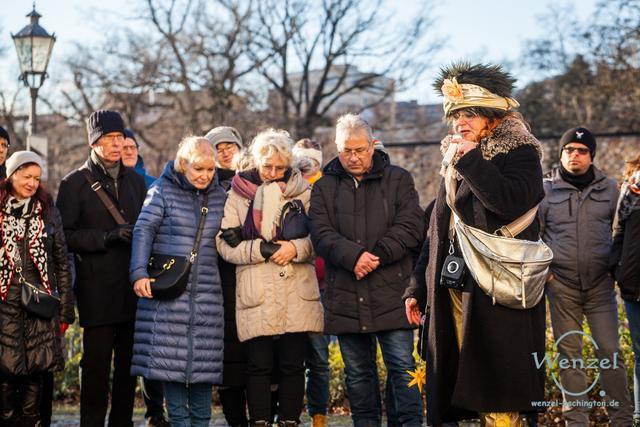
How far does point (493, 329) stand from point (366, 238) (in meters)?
1.96

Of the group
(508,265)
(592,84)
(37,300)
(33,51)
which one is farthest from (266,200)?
(592,84)

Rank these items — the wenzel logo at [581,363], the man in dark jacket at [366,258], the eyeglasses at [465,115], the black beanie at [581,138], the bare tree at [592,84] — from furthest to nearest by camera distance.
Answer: the bare tree at [592,84] < the black beanie at [581,138] < the wenzel logo at [581,363] < the man in dark jacket at [366,258] < the eyeglasses at [465,115]

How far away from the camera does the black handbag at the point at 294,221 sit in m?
6.89

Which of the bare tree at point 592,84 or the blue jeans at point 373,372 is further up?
the bare tree at point 592,84

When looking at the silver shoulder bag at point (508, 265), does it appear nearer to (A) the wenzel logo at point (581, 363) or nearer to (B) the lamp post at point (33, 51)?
(A) the wenzel logo at point (581, 363)

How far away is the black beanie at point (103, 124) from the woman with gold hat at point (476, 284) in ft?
10.0

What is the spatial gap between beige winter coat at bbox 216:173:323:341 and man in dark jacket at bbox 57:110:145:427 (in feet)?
2.91

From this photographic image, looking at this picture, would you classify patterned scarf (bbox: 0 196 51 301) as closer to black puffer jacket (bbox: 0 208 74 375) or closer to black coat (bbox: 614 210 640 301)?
black puffer jacket (bbox: 0 208 74 375)

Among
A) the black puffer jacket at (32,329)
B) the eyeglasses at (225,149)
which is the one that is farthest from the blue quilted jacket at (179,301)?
the eyeglasses at (225,149)

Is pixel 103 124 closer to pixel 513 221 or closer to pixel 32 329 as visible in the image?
pixel 32 329

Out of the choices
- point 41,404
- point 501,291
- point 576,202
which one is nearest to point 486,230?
point 501,291

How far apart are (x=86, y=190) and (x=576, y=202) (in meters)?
3.86

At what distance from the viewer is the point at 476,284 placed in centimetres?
495

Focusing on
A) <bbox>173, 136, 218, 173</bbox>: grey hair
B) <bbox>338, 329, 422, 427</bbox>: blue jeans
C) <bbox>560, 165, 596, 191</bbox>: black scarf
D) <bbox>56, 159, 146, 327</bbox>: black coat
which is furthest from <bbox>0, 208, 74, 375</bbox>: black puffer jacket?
<bbox>560, 165, 596, 191</bbox>: black scarf
